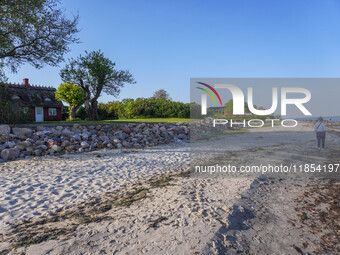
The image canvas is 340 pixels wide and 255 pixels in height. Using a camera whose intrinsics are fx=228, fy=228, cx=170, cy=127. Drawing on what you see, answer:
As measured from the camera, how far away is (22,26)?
12.2 meters

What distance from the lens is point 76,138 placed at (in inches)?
413

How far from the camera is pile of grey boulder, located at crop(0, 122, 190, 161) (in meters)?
9.20

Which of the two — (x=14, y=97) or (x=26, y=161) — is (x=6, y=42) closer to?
(x=26, y=161)

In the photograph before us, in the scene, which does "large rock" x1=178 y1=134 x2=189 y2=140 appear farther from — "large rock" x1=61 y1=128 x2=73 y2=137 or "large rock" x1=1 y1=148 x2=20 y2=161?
"large rock" x1=1 y1=148 x2=20 y2=161

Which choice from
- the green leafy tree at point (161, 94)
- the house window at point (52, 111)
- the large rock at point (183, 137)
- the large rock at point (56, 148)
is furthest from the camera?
the green leafy tree at point (161, 94)

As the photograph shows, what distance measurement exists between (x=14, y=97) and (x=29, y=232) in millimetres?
28927

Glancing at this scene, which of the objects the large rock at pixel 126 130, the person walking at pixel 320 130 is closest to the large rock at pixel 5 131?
the large rock at pixel 126 130

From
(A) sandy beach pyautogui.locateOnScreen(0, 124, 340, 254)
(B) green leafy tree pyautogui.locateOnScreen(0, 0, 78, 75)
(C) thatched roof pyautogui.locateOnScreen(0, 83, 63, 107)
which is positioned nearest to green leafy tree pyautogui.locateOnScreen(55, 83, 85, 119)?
(C) thatched roof pyautogui.locateOnScreen(0, 83, 63, 107)

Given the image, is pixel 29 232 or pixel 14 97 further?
pixel 14 97

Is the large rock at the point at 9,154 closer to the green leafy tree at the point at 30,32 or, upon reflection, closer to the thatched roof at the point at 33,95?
the green leafy tree at the point at 30,32

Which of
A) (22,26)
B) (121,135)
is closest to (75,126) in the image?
(121,135)

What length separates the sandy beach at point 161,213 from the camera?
3.00 meters

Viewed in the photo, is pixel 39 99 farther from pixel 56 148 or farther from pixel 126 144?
Result: pixel 126 144

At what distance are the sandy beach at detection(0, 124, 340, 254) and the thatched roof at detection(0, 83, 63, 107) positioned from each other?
24.5 metres
